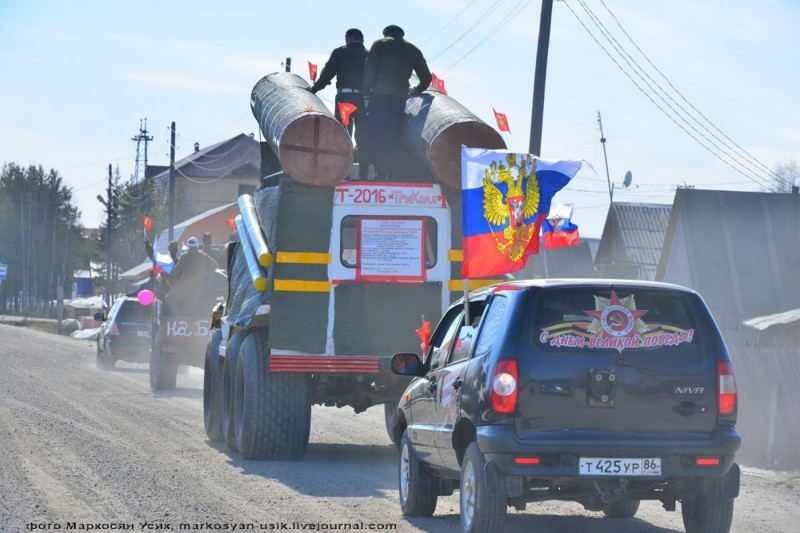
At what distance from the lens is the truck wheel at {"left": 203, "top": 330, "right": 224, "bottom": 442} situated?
1402 centimetres

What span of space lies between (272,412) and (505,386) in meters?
5.15

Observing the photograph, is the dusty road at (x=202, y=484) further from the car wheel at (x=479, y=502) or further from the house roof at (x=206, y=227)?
the house roof at (x=206, y=227)

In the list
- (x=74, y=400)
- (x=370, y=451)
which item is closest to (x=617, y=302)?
→ (x=370, y=451)

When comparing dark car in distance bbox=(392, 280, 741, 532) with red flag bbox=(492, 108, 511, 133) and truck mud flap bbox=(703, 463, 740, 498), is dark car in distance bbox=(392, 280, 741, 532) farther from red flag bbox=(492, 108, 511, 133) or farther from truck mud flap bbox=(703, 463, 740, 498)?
red flag bbox=(492, 108, 511, 133)

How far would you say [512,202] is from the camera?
31.5 feet

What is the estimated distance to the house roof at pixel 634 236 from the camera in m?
49.6

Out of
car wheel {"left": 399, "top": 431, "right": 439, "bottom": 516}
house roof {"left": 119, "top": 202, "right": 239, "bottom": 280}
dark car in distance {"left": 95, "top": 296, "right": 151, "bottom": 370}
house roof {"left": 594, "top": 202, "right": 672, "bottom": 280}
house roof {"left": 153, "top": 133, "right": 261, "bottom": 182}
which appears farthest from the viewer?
house roof {"left": 153, "top": 133, "right": 261, "bottom": 182}

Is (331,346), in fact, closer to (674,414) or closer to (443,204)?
(443,204)

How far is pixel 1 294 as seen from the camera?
107 meters

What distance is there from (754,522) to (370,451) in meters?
5.46

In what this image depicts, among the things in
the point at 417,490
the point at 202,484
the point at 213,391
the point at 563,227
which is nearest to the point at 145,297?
the point at 563,227

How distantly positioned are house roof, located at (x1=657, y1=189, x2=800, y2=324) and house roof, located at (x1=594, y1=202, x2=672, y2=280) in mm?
19385

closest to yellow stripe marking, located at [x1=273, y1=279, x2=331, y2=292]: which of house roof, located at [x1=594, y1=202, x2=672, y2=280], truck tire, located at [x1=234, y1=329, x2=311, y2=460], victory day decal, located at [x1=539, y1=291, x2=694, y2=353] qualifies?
truck tire, located at [x1=234, y1=329, x2=311, y2=460]

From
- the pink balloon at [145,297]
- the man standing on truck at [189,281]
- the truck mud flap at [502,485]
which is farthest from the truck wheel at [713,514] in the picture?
the pink balloon at [145,297]
